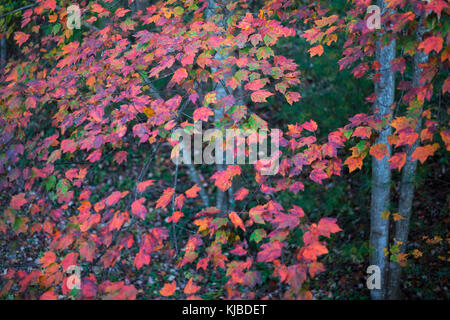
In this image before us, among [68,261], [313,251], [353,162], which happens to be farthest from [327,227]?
[68,261]

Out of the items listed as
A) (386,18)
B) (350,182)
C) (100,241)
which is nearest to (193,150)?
(350,182)

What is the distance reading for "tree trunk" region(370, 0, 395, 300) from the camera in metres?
4.06

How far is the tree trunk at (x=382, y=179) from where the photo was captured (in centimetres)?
406

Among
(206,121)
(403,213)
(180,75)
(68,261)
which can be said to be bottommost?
(403,213)

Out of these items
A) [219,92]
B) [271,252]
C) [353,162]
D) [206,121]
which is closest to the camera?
[271,252]

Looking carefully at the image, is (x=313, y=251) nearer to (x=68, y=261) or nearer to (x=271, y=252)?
(x=271, y=252)

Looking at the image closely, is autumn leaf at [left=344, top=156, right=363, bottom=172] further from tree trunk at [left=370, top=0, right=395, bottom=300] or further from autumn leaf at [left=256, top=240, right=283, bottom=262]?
autumn leaf at [left=256, top=240, right=283, bottom=262]

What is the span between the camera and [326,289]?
542 cm

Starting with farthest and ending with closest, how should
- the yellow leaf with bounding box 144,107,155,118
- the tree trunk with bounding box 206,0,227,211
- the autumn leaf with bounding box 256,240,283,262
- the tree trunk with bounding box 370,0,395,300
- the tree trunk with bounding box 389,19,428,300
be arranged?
1. the tree trunk with bounding box 206,0,227,211
2. the tree trunk with bounding box 389,19,428,300
3. the tree trunk with bounding box 370,0,395,300
4. the yellow leaf with bounding box 144,107,155,118
5. the autumn leaf with bounding box 256,240,283,262

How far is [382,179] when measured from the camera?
441 cm

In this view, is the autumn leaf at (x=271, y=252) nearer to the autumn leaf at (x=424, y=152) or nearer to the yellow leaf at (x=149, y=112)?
the autumn leaf at (x=424, y=152)

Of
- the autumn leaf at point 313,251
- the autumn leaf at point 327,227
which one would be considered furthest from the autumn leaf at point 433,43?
the autumn leaf at point 313,251

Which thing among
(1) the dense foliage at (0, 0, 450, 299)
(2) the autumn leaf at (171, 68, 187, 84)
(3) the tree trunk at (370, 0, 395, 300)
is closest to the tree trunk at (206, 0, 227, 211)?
(1) the dense foliage at (0, 0, 450, 299)
